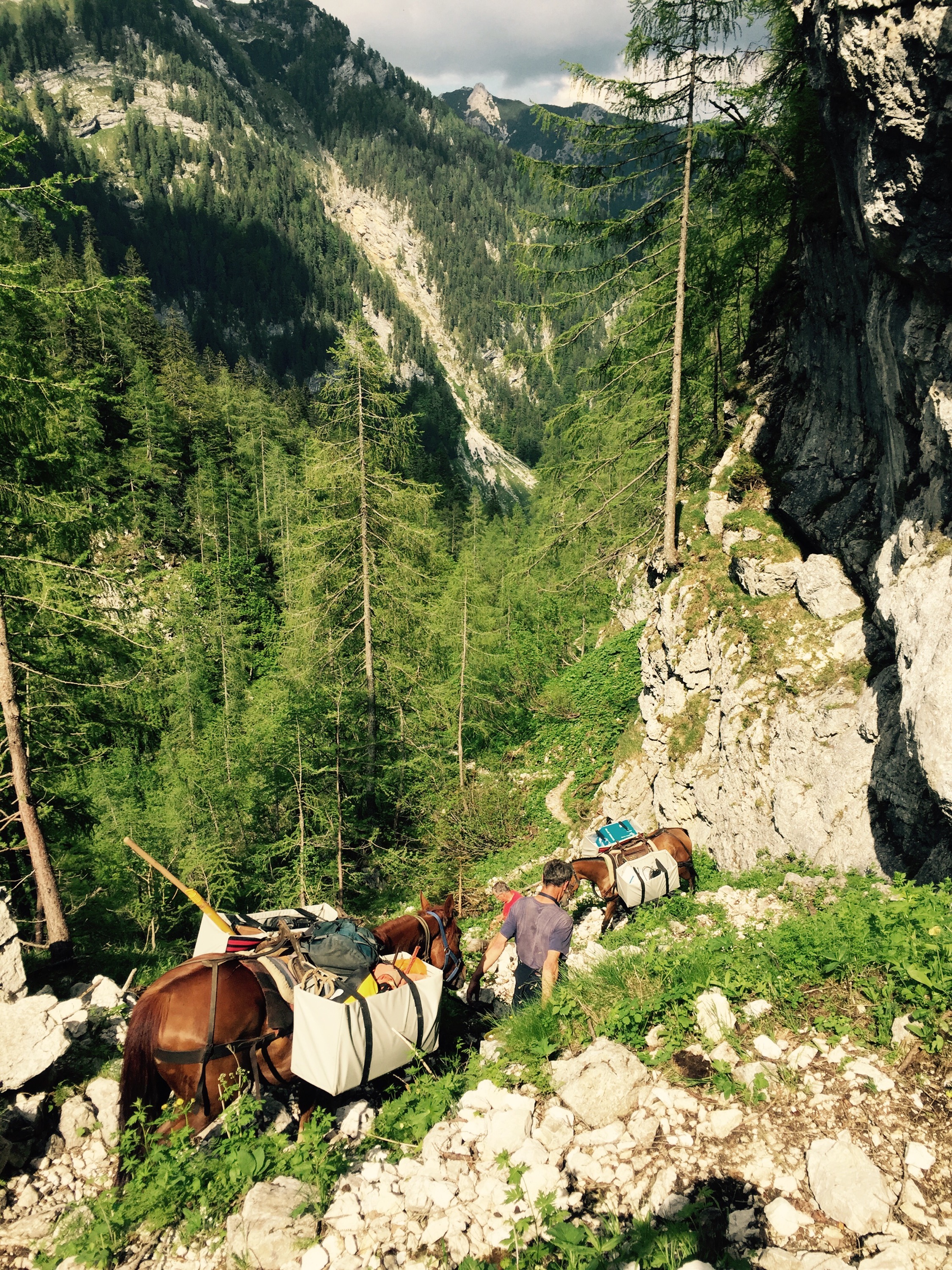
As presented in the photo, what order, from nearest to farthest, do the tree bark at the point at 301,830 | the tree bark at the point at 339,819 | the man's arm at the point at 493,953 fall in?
the man's arm at the point at 493,953 < the tree bark at the point at 301,830 < the tree bark at the point at 339,819

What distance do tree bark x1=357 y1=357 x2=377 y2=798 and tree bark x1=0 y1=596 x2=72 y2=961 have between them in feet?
26.4

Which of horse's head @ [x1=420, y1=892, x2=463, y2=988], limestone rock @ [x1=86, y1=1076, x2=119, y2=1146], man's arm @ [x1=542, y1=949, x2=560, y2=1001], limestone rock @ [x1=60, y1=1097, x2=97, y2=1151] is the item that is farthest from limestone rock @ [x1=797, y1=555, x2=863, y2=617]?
limestone rock @ [x1=60, y1=1097, x2=97, y2=1151]

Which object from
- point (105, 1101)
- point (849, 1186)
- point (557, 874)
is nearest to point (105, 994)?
point (105, 1101)

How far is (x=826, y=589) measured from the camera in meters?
9.73

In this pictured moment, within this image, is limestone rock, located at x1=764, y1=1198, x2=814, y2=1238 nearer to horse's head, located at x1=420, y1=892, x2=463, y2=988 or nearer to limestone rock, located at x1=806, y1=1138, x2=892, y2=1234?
limestone rock, located at x1=806, y1=1138, x2=892, y2=1234

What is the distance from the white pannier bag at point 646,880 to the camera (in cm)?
901

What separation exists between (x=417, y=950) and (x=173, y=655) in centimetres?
587

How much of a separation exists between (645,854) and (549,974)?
12.5 feet

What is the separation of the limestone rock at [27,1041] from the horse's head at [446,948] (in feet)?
13.0

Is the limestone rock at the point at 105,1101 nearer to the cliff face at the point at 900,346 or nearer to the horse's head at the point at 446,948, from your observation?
the horse's head at the point at 446,948

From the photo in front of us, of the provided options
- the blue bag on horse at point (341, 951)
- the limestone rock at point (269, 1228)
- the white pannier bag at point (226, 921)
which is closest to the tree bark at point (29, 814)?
the white pannier bag at point (226, 921)

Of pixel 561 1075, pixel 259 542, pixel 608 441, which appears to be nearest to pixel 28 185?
pixel 561 1075

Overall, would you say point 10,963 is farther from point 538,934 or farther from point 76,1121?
point 538,934

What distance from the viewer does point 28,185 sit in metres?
7.35
